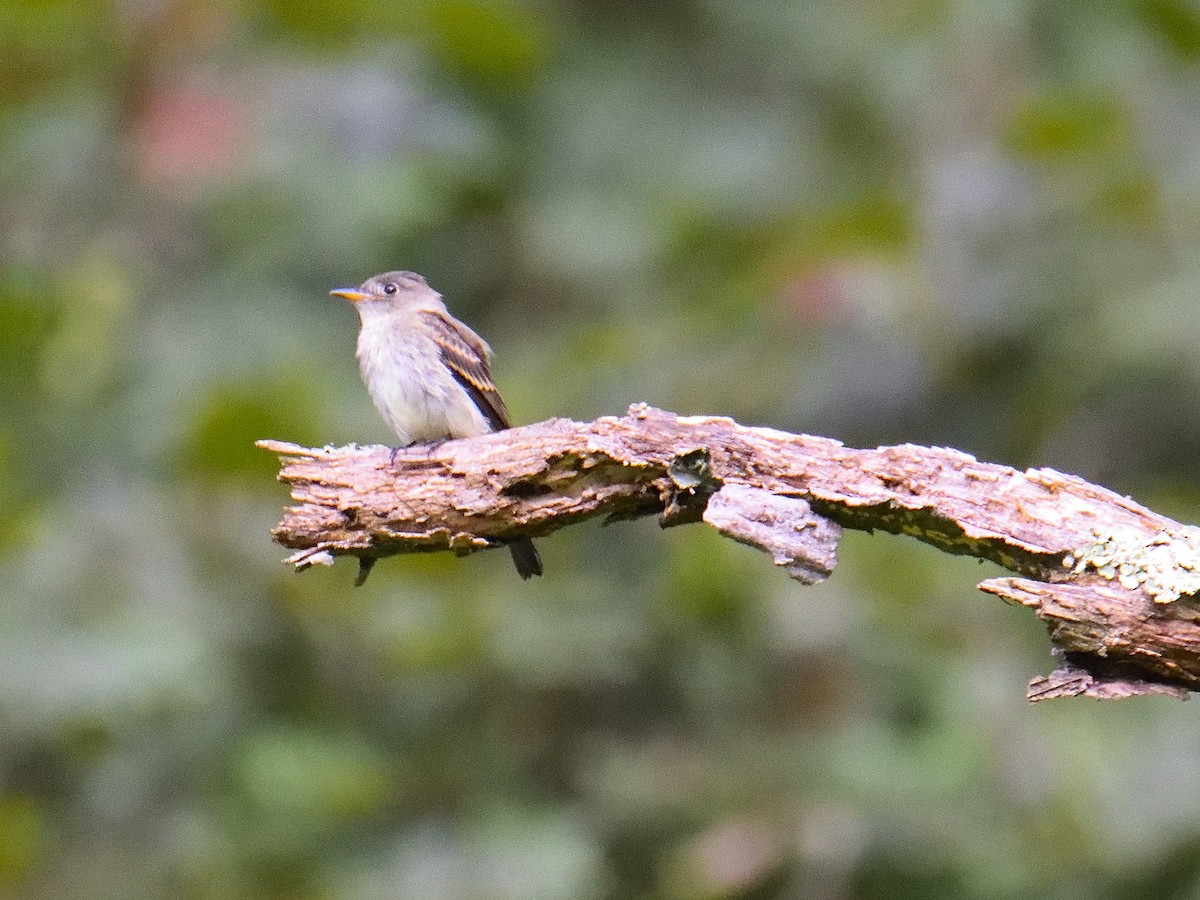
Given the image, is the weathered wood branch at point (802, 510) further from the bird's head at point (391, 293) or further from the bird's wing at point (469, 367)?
the bird's head at point (391, 293)

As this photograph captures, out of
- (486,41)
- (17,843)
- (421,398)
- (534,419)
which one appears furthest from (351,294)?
(486,41)

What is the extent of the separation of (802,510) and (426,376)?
8.44ft

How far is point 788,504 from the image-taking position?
178 inches

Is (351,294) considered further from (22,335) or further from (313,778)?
(22,335)

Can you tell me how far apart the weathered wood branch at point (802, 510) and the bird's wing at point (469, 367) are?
1854mm

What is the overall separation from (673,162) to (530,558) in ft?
24.6

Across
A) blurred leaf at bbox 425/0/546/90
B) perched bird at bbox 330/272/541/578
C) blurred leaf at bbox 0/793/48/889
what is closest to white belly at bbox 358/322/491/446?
perched bird at bbox 330/272/541/578

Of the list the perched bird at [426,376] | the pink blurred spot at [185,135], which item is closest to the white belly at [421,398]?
the perched bird at [426,376]

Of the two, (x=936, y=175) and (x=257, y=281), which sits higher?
(x=257, y=281)

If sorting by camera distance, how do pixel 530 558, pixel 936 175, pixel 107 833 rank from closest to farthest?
pixel 530 558, pixel 107 833, pixel 936 175

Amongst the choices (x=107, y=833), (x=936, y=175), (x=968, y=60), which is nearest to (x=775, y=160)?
(x=968, y=60)

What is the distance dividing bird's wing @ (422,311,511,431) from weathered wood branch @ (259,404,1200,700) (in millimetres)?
1854

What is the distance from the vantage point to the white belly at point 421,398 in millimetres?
6758

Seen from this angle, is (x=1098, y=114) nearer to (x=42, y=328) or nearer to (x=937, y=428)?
(x=937, y=428)
